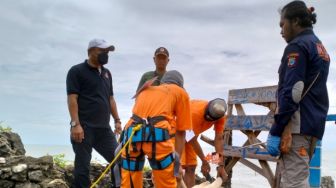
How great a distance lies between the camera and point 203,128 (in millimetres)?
6422

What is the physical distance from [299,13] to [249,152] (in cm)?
559

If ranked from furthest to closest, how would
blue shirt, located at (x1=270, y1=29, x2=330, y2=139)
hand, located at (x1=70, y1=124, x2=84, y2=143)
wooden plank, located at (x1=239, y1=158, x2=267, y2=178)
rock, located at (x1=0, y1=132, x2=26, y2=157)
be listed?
1. wooden plank, located at (x1=239, y1=158, x2=267, y2=178)
2. rock, located at (x1=0, y1=132, x2=26, y2=157)
3. hand, located at (x1=70, y1=124, x2=84, y2=143)
4. blue shirt, located at (x1=270, y1=29, x2=330, y2=139)

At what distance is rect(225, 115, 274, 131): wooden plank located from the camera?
851cm

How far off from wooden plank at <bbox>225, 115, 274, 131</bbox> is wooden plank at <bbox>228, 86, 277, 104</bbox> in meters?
0.37

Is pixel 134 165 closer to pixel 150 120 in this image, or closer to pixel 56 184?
pixel 150 120

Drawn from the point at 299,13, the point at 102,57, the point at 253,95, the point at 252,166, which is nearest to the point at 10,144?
the point at 102,57

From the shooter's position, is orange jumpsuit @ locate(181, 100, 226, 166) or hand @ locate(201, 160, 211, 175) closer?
orange jumpsuit @ locate(181, 100, 226, 166)

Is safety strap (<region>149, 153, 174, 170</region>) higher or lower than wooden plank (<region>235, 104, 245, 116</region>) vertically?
lower

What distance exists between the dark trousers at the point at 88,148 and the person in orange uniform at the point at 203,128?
4.15 feet

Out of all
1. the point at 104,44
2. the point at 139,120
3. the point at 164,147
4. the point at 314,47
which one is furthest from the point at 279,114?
the point at 104,44

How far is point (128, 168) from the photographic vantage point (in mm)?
4652

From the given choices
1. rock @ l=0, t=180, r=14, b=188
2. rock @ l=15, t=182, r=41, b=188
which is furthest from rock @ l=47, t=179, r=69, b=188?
rock @ l=0, t=180, r=14, b=188

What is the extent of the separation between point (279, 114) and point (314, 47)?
0.77 meters

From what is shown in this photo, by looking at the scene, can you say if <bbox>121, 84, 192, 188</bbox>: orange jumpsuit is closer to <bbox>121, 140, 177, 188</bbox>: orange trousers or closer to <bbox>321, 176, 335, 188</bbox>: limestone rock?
<bbox>121, 140, 177, 188</bbox>: orange trousers
